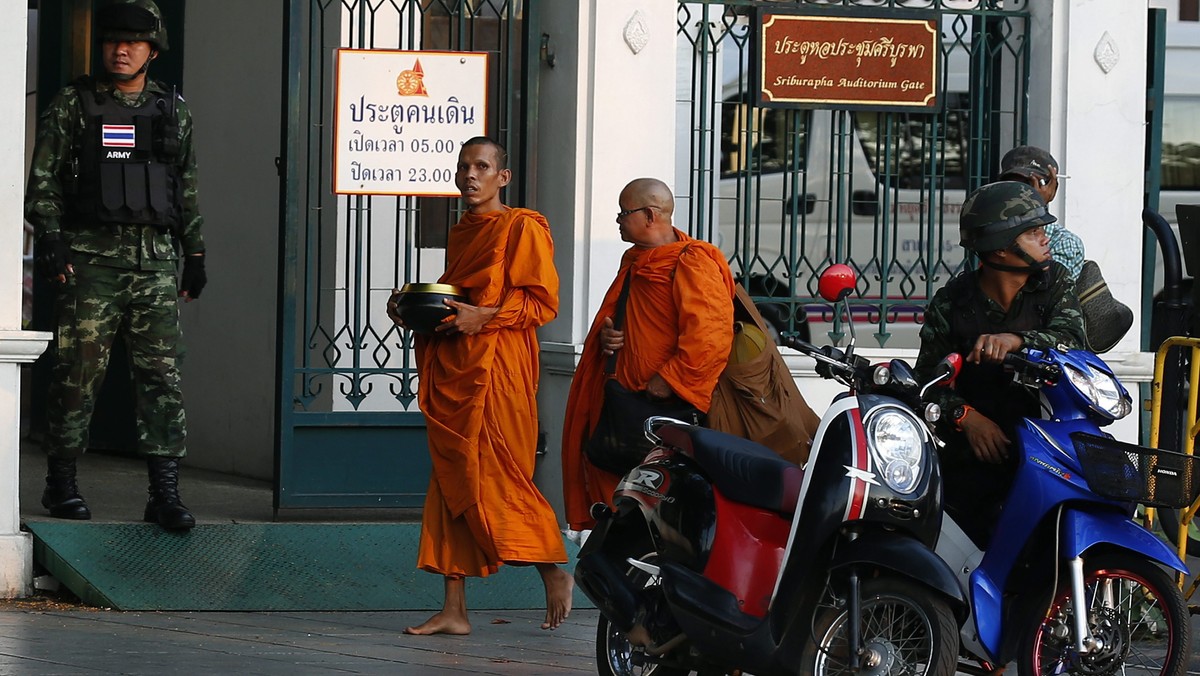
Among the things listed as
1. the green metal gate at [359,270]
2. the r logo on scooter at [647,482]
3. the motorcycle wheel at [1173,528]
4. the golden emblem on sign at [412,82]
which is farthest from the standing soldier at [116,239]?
the motorcycle wheel at [1173,528]

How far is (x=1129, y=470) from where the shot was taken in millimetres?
4957

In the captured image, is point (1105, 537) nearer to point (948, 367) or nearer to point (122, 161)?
point (948, 367)

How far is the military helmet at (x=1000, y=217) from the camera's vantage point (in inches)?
208

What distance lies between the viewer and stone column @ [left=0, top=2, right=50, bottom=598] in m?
6.96

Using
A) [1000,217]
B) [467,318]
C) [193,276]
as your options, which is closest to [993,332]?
[1000,217]

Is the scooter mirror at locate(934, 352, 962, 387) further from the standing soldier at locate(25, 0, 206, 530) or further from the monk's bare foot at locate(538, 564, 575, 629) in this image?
the standing soldier at locate(25, 0, 206, 530)

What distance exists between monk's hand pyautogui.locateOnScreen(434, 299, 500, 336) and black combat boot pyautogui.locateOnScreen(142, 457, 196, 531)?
4.67ft

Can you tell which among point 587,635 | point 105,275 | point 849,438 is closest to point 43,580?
point 105,275

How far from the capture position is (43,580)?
7176mm

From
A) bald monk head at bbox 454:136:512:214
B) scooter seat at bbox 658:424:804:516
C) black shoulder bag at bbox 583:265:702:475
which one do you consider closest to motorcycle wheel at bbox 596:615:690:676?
scooter seat at bbox 658:424:804:516

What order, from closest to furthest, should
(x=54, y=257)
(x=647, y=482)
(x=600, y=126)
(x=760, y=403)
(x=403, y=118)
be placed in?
1. (x=647, y=482)
2. (x=760, y=403)
3. (x=54, y=257)
4. (x=403, y=118)
5. (x=600, y=126)

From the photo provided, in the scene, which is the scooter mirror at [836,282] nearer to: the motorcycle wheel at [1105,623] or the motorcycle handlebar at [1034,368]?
the motorcycle handlebar at [1034,368]

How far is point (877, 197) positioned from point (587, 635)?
2646 mm

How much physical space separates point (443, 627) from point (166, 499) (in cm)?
138
